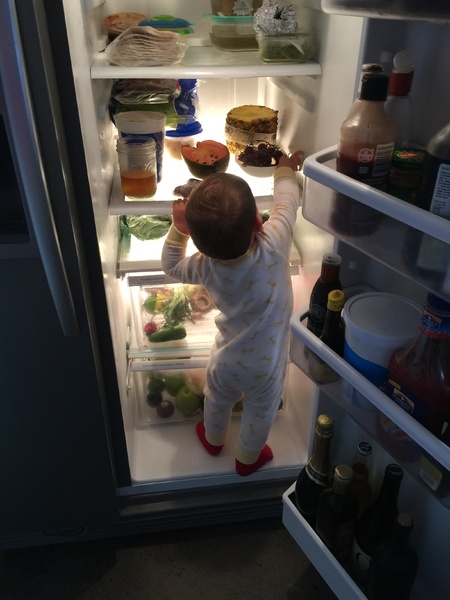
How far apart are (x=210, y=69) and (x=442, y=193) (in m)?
0.73

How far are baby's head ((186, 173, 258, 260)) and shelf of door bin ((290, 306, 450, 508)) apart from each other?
230 millimetres

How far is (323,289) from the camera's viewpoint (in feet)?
3.66

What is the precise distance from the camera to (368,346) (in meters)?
0.94

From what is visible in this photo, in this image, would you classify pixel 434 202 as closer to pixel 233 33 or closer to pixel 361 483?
pixel 361 483

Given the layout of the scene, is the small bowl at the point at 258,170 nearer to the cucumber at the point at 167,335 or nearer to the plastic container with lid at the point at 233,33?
the plastic container with lid at the point at 233,33

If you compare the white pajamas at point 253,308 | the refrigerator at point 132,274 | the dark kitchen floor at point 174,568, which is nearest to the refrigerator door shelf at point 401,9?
the refrigerator at point 132,274

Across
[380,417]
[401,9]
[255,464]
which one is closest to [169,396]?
[255,464]

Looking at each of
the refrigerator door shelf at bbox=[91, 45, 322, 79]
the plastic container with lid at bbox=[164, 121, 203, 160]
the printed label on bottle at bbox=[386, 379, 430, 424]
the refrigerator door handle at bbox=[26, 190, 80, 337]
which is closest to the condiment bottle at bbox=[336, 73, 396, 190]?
the printed label on bottle at bbox=[386, 379, 430, 424]

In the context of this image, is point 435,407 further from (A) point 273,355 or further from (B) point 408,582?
(A) point 273,355

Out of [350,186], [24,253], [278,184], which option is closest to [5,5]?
[24,253]

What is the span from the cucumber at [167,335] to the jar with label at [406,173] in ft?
3.29

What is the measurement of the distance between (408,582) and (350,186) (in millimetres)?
834

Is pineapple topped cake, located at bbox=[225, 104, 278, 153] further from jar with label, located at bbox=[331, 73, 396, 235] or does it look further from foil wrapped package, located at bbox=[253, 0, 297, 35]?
jar with label, located at bbox=[331, 73, 396, 235]

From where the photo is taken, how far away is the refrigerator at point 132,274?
902 millimetres
